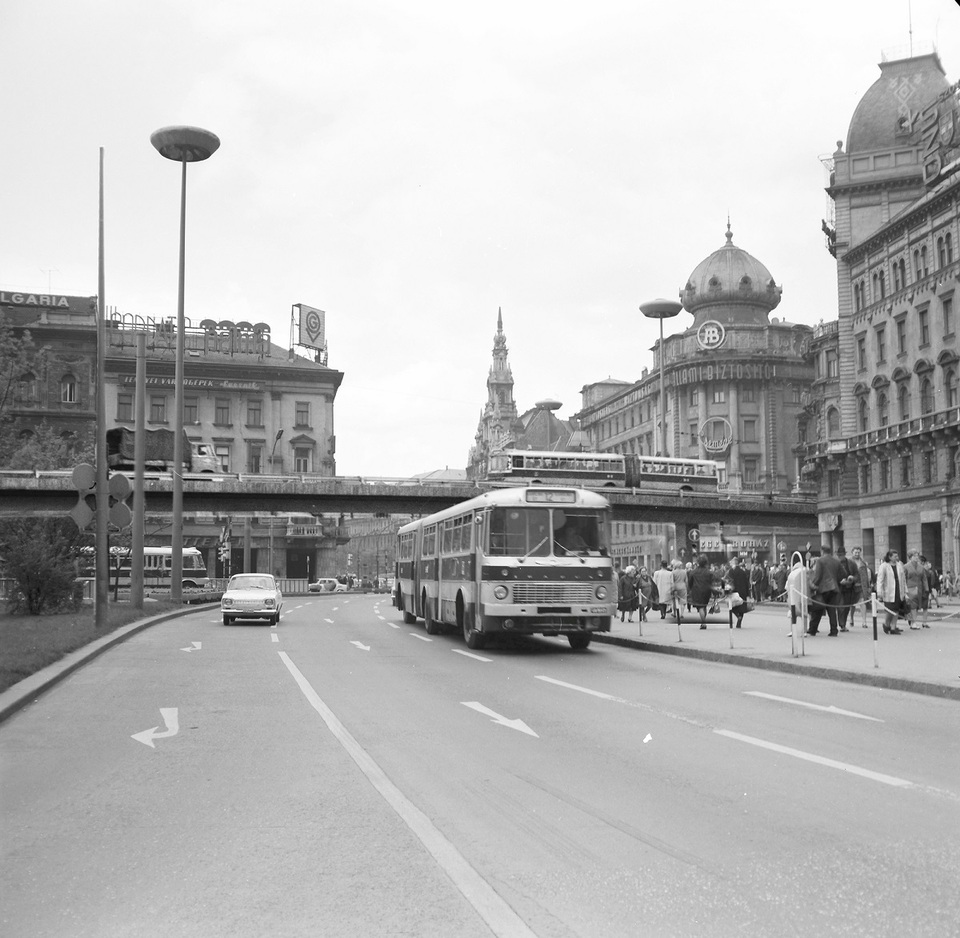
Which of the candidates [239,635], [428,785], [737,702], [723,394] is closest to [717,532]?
[723,394]

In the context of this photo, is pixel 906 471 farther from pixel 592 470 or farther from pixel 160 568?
pixel 160 568

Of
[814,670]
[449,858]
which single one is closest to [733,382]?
[814,670]

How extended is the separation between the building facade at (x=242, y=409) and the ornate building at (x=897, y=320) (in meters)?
39.2

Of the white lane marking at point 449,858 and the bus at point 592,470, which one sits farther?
the bus at point 592,470

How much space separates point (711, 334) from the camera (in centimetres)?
10494

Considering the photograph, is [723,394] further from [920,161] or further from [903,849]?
[903,849]

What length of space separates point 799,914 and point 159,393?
312 feet

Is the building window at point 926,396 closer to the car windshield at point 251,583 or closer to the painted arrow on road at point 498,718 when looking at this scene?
the car windshield at point 251,583

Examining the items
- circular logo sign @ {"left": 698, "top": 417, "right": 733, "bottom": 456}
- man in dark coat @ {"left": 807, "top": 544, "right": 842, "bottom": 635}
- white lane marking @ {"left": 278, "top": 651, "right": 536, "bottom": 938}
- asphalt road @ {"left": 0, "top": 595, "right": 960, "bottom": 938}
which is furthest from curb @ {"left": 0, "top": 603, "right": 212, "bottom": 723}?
circular logo sign @ {"left": 698, "top": 417, "right": 733, "bottom": 456}

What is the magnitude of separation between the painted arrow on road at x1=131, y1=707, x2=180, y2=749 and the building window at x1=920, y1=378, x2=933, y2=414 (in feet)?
180

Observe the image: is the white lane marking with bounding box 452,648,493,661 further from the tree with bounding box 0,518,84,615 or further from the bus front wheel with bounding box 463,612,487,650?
the tree with bounding box 0,518,84,615

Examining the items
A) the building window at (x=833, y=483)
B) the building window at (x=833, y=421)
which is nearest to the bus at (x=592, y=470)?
the building window at (x=833, y=483)

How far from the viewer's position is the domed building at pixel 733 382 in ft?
343

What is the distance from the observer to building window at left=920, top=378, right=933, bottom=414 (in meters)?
61.3
